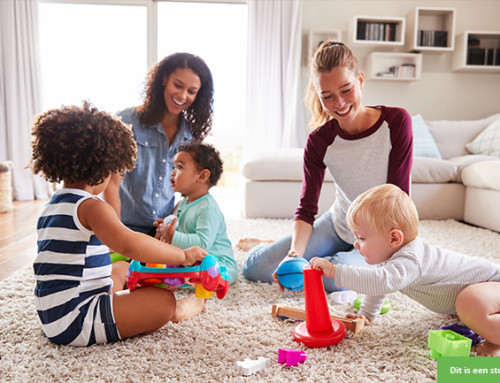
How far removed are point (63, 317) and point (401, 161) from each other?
115cm

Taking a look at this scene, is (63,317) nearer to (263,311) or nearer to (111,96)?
(263,311)

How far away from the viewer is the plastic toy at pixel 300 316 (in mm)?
1238

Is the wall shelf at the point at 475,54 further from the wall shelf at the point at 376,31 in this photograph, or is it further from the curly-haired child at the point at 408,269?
Answer: the curly-haired child at the point at 408,269

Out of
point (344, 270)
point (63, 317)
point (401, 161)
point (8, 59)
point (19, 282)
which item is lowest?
point (19, 282)

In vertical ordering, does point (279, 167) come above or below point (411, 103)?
below

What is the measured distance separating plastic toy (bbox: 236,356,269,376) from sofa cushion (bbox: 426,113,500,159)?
3.49m

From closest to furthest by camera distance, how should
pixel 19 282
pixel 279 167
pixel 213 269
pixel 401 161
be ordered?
pixel 213 269 < pixel 401 161 < pixel 19 282 < pixel 279 167

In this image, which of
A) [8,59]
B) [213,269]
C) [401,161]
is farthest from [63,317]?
[8,59]

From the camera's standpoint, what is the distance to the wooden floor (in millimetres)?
1994

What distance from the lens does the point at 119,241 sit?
3.54 ft

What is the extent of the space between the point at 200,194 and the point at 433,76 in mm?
3988

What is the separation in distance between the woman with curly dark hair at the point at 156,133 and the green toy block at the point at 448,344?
3.83ft

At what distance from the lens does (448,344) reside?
3.36ft

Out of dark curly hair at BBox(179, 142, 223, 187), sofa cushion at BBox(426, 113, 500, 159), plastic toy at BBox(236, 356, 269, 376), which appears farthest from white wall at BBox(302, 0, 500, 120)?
plastic toy at BBox(236, 356, 269, 376)
